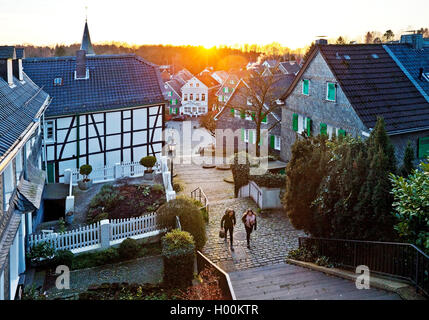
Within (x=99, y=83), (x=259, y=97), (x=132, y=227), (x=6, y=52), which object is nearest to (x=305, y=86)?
(x=259, y=97)

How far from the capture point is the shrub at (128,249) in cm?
1552

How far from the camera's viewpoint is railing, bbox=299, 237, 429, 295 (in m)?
9.37

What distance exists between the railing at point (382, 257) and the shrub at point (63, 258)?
758 centimetres

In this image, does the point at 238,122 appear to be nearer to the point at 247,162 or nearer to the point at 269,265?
the point at 247,162

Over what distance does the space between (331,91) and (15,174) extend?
1669 centimetres

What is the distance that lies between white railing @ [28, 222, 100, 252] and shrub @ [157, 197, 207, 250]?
2337mm

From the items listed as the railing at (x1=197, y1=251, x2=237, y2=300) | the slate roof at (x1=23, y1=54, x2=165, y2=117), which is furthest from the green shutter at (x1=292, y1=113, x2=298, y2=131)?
the railing at (x1=197, y1=251, x2=237, y2=300)

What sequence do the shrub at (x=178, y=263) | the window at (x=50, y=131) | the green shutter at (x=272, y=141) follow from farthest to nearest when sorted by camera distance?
the green shutter at (x=272, y=141)
the window at (x=50, y=131)
the shrub at (x=178, y=263)

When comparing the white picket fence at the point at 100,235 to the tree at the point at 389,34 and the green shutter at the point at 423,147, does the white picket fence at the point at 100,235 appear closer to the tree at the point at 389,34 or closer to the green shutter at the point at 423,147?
the green shutter at the point at 423,147

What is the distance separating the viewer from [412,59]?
26.0m

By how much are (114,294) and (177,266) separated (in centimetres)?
181

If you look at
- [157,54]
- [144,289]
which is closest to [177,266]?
[144,289]

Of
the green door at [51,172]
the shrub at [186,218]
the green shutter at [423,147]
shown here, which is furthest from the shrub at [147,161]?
the green shutter at [423,147]
